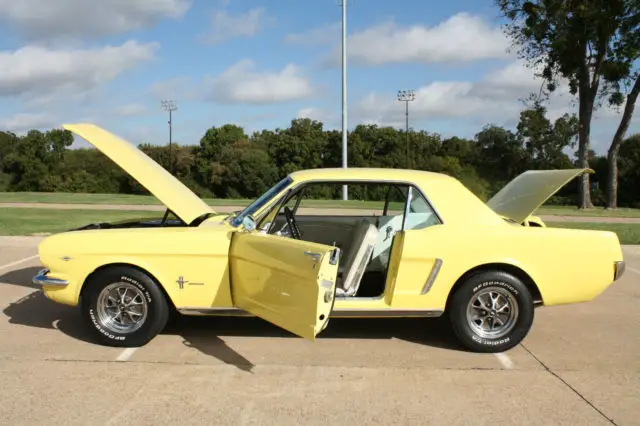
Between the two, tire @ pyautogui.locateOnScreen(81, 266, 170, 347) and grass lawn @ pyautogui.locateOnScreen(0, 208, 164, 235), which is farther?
grass lawn @ pyautogui.locateOnScreen(0, 208, 164, 235)

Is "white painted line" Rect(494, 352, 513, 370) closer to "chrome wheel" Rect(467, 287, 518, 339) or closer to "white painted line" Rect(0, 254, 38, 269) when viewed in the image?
"chrome wheel" Rect(467, 287, 518, 339)

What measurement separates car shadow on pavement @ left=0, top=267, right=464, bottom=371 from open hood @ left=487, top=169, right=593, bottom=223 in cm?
133

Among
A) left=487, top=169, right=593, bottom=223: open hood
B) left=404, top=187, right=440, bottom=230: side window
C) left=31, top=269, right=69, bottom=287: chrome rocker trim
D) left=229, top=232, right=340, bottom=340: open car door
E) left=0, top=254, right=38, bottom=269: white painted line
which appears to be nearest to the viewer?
left=229, top=232, right=340, bottom=340: open car door

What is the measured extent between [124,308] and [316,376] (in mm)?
1769

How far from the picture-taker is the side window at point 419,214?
5.09 metres

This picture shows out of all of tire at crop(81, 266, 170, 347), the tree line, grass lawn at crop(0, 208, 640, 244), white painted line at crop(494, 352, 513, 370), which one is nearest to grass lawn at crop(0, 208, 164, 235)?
grass lawn at crop(0, 208, 640, 244)

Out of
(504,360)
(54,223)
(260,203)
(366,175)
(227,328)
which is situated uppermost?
(366,175)

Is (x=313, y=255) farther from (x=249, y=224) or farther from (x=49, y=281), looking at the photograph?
(x=49, y=281)

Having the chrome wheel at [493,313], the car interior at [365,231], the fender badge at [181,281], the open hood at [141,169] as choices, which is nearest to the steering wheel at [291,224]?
the car interior at [365,231]

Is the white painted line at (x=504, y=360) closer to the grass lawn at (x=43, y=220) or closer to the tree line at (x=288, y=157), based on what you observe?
the grass lawn at (x=43, y=220)

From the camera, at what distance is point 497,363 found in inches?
189

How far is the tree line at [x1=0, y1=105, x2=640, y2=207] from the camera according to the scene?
2178 inches

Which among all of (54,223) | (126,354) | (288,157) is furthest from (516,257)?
(288,157)

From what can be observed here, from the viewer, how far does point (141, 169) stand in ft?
17.5
